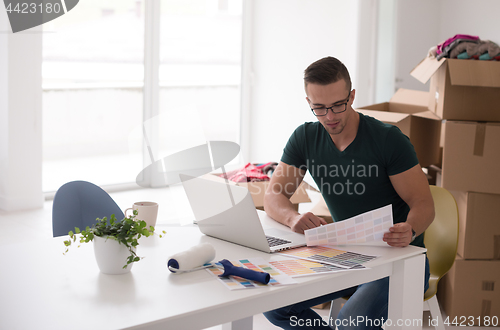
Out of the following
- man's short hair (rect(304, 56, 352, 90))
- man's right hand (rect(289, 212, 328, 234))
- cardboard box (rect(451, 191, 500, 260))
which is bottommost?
cardboard box (rect(451, 191, 500, 260))

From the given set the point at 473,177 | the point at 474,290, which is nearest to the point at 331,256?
the point at 473,177

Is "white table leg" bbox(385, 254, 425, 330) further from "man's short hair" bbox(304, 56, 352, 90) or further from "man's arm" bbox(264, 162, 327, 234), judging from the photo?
"man's short hair" bbox(304, 56, 352, 90)

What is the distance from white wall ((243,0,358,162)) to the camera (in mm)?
4695

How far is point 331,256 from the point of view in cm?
145

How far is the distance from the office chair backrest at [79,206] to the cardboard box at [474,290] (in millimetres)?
1571

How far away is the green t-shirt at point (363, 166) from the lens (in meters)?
1.76

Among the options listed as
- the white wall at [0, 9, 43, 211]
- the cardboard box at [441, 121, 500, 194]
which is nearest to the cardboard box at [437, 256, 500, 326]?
the cardboard box at [441, 121, 500, 194]

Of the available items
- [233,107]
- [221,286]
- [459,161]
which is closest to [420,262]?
[221,286]

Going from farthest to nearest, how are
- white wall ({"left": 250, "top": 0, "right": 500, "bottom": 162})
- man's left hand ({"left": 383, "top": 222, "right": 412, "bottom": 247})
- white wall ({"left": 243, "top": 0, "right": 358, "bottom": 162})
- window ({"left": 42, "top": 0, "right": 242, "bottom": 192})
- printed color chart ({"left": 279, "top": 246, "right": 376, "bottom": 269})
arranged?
white wall ({"left": 243, "top": 0, "right": 358, "bottom": 162})
white wall ({"left": 250, "top": 0, "right": 500, "bottom": 162})
window ({"left": 42, "top": 0, "right": 242, "bottom": 192})
man's left hand ({"left": 383, "top": 222, "right": 412, "bottom": 247})
printed color chart ({"left": 279, "top": 246, "right": 376, "bottom": 269})

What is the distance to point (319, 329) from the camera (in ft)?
5.82

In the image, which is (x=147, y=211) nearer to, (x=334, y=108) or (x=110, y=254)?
(x=110, y=254)

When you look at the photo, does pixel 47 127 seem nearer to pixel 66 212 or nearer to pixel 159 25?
pixel 159 25

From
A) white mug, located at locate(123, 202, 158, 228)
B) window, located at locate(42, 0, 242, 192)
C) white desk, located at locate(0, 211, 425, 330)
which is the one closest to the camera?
white desk, located at locate(0, 211, 425, 330)

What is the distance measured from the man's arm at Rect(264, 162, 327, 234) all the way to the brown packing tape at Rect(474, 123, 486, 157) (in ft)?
3.04
